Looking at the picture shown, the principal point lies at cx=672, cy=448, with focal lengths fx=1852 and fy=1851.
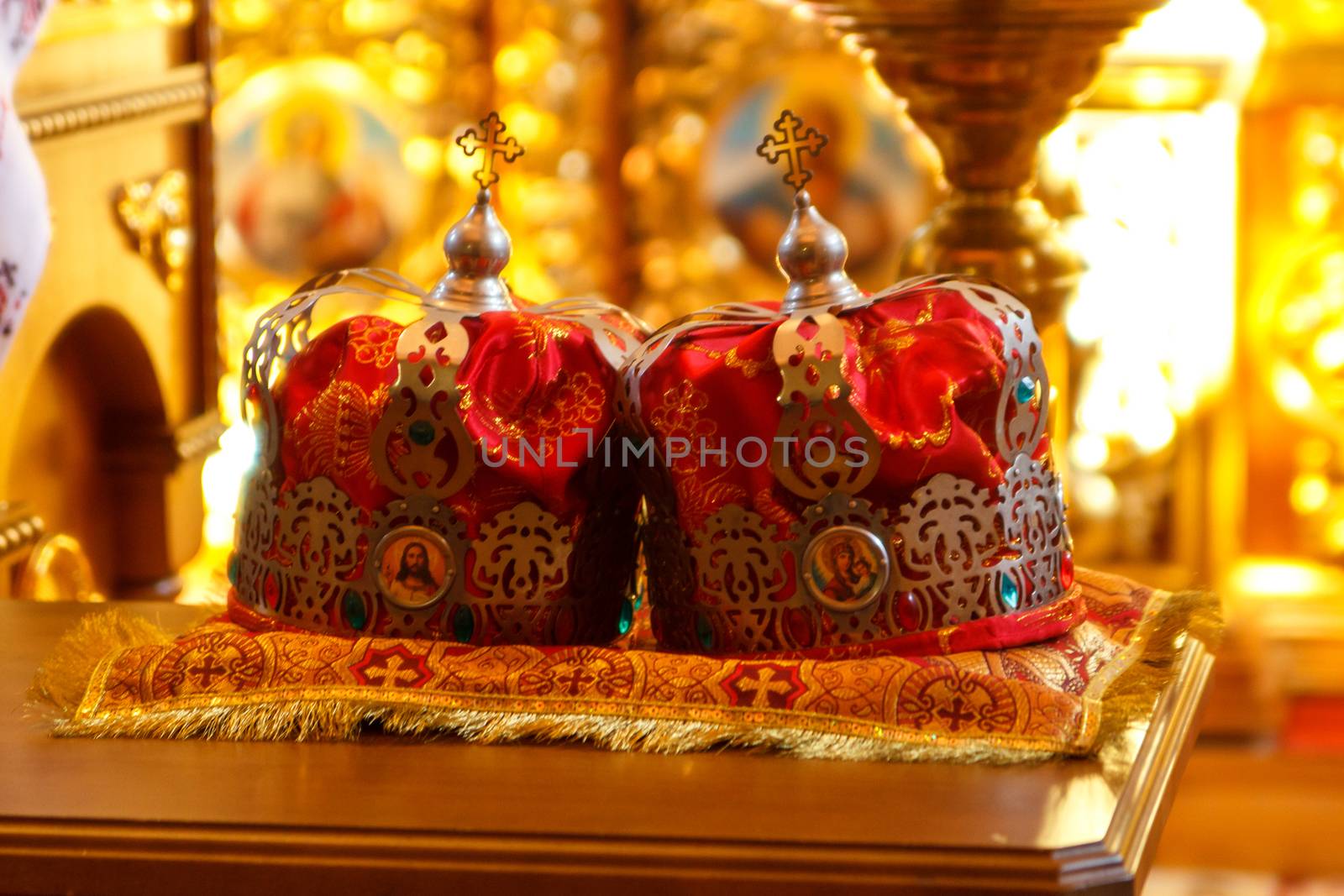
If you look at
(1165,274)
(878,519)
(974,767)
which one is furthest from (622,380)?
(1165,274)

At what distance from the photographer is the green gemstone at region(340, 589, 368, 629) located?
0.80 m

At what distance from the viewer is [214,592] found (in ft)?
3.25

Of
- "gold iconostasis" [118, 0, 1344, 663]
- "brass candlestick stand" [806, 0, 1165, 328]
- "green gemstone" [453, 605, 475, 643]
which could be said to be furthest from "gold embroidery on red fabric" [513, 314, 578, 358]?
"gold iconostasis" [118, 0, 1344, 663]

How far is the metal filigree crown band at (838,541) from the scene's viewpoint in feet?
2.51

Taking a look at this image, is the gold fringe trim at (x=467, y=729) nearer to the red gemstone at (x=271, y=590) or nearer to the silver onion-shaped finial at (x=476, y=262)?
the red gemstone at (x=271, y=590)

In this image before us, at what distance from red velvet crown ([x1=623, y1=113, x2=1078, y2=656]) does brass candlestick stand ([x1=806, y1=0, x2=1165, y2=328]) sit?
0.31 metres

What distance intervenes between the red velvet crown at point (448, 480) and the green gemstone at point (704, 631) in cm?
5

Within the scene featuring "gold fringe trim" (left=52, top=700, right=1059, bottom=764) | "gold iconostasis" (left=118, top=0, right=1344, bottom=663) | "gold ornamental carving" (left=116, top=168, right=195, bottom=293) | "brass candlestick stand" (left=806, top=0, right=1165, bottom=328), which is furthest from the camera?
"gold iconostasis" (left=118, top=0, right=1344, bottom=663)

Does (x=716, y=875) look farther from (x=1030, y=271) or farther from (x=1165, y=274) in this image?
(x=1165, y=274)

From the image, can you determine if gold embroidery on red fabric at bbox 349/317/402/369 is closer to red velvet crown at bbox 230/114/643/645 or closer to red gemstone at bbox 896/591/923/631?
red velvet crown at bbox 230/114/643/645

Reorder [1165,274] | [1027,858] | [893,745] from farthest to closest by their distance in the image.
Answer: [1165,274] < [893,745] < [1027,858]

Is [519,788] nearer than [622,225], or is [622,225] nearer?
[519,788]

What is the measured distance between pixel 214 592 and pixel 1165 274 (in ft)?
5.11

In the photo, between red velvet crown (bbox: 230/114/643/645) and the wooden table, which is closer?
the wooden table
